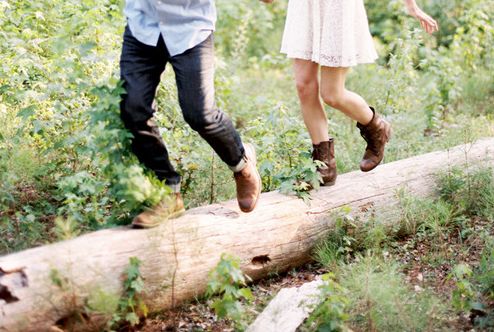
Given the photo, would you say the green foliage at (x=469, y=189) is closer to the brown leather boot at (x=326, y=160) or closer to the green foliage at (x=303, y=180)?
the brown leather boot at (x=326, y=160)

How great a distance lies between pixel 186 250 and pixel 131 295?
414 mm

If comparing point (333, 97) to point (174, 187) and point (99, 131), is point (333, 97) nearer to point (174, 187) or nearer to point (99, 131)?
point (174, 187)

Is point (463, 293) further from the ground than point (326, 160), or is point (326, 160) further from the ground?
point (326, 160)

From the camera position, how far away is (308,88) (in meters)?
4.20

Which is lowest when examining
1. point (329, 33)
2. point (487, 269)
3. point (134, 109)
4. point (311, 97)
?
point (487, 269)

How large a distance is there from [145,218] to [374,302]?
4.01 ft

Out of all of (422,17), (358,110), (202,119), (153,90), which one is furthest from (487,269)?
(153,90)

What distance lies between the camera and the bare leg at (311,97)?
417 cm

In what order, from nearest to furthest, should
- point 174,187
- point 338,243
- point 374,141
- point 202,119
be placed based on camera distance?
point 202,119
point 174,187
point 338,243
point 374,141

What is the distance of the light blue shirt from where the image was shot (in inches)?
131

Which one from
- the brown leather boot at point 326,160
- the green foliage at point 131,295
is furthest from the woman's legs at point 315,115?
the green foliage at point 131,295

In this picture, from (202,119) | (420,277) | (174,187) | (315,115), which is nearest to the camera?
(202,119)

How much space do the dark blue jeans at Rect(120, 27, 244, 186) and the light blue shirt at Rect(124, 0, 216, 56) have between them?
48 millimetres

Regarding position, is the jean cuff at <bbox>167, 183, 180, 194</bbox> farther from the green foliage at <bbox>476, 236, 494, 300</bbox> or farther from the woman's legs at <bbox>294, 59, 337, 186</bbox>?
the green foliage at <bbox>476, 236, 494, 300</bbox>
